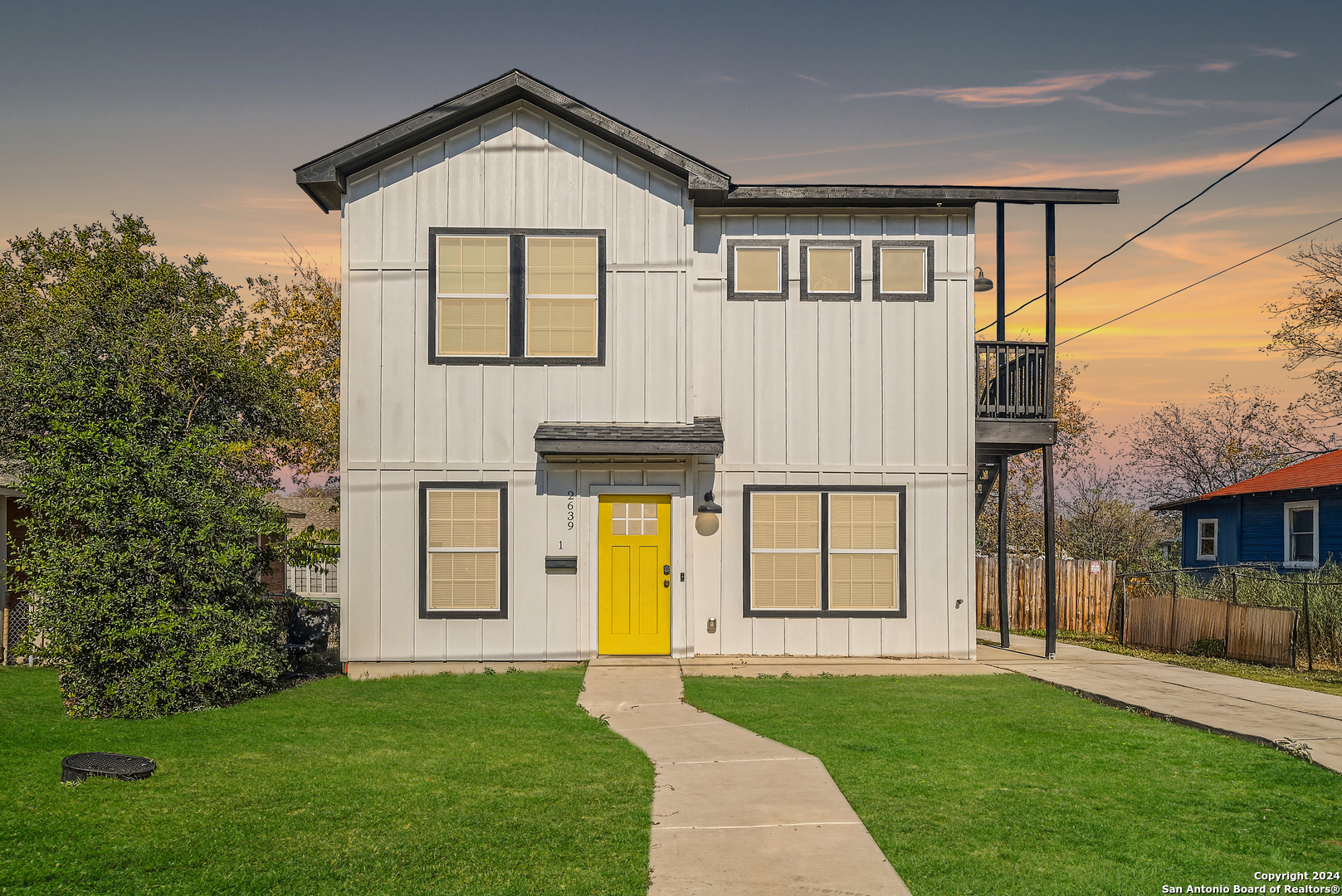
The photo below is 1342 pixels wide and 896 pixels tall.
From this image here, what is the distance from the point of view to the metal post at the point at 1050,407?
45.8 feet

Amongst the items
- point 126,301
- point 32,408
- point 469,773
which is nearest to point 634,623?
point 469,773

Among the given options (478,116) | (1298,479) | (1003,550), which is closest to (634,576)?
(1003,550)

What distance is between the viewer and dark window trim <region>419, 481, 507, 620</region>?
43.2ft

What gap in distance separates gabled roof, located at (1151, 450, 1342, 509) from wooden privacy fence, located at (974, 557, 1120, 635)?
7.59 m

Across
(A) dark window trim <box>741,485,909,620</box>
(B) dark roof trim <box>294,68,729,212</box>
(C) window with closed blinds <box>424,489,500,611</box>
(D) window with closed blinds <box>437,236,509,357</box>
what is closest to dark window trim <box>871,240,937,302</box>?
(B) dark roof trim <box>294,68,729,212</box>

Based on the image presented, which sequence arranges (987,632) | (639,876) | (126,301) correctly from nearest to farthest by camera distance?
(639,876)
(987,632)
(126,301)

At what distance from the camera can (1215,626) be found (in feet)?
51.0

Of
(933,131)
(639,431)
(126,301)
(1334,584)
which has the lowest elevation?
(1334,584)

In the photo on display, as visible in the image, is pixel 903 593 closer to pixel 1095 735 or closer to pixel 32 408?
pixel 1095 735

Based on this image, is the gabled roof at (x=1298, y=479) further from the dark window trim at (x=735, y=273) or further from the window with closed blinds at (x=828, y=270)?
the dark window trim at (x=735, y=273)

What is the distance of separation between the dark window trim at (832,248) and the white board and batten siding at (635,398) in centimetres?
12

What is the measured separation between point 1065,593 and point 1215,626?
5.25 m

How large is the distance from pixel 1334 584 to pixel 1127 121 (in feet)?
32.5

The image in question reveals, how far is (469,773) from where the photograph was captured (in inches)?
299
